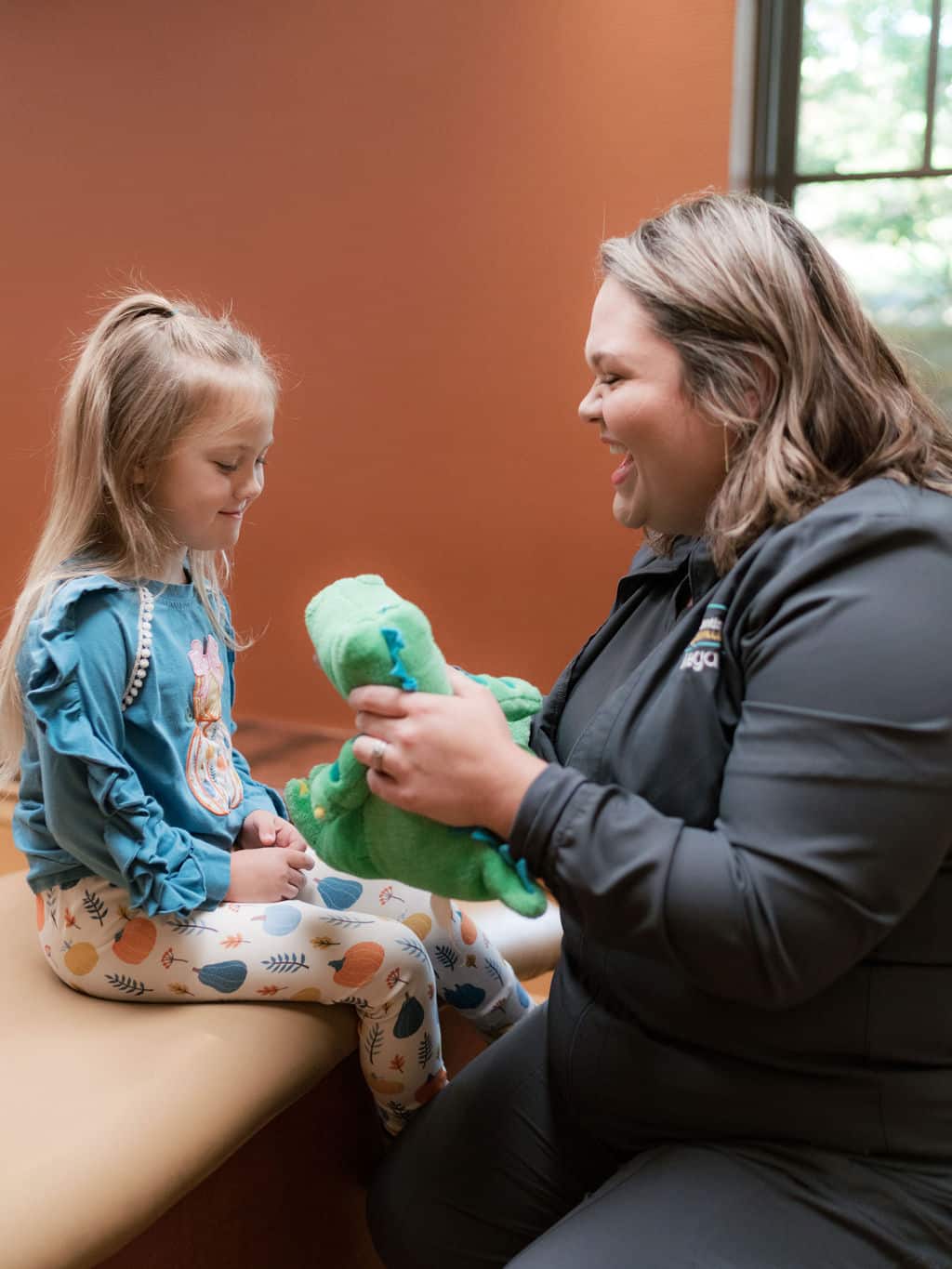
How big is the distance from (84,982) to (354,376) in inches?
80.2

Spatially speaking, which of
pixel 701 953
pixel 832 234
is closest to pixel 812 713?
pixel 701 953

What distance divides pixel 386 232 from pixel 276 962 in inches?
83.8

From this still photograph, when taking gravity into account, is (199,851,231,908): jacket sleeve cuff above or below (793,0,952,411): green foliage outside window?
below

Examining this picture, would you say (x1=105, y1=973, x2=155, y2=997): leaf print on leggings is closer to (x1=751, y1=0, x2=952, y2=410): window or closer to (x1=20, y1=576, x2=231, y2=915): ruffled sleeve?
(x1=20, y1=576, x2=231, y2=915): ruffled sleeve

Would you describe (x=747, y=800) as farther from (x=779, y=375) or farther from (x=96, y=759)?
(x=96, y=759)

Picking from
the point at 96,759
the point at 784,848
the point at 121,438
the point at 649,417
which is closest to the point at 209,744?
the point at 96,759

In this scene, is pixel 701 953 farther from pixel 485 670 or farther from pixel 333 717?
pixel 333 717

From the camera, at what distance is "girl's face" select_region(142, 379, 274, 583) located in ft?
4.74

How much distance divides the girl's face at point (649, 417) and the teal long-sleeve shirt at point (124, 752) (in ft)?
1.91

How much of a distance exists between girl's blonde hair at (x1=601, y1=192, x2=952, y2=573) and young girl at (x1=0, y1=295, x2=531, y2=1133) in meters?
0.57

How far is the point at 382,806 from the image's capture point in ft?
A: 3.80

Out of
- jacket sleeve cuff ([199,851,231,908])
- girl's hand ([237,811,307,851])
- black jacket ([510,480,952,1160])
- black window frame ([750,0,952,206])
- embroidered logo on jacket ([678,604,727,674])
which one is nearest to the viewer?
black jacket ([510,480,952,1160])

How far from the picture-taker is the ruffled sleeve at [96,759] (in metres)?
1.25

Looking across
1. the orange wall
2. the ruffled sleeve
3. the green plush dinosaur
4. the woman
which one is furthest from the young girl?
the orange wall
